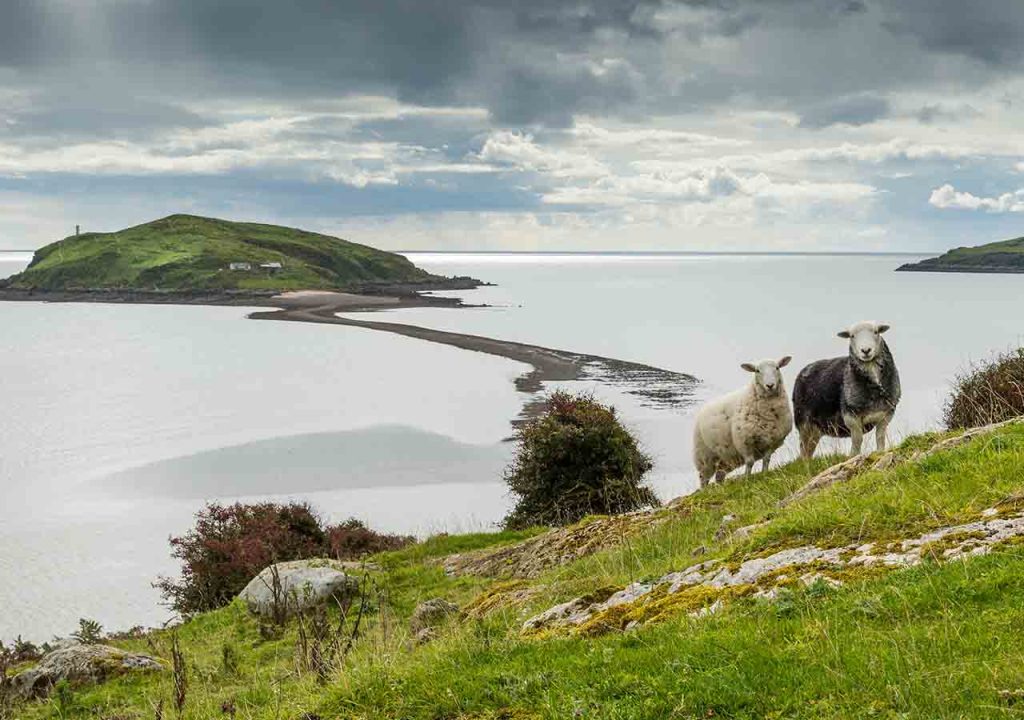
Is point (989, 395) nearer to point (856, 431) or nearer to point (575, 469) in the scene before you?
point (856, 431)

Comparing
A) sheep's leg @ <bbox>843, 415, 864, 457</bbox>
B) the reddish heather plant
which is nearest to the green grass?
sheep's leg @ <bbox>843, 415, 864, 457</bbox>

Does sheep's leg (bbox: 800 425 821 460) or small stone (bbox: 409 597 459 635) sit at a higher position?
sheep's leg (bbox: 800 425 821 460)

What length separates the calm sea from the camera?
40.8m

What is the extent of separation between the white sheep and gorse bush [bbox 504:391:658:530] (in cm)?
918

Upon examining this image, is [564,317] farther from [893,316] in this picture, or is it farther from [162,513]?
[162,513]

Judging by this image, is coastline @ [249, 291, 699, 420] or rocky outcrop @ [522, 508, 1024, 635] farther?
coastline @ [249, 291, 699, 420]

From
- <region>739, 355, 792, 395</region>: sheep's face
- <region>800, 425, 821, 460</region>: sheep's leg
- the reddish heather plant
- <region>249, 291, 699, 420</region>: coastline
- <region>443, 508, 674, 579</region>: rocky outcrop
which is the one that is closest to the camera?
<region>443, 508, 674, 579</region>: rocky outcrop

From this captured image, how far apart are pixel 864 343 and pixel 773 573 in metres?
11.5

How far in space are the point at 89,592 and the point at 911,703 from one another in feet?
112

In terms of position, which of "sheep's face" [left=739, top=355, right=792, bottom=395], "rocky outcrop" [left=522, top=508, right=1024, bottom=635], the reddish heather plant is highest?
"sheep's face" [left=739, top=355, right=792, bottom=395]

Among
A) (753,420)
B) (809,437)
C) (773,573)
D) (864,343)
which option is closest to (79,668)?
(773,573)

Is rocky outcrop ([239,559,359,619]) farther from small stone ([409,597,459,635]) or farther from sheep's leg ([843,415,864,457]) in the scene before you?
sheep's leg ([843,415,864,457])

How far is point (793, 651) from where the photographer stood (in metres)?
7.07

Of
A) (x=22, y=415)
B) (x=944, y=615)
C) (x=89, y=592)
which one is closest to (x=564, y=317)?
(x=22, y=415)
